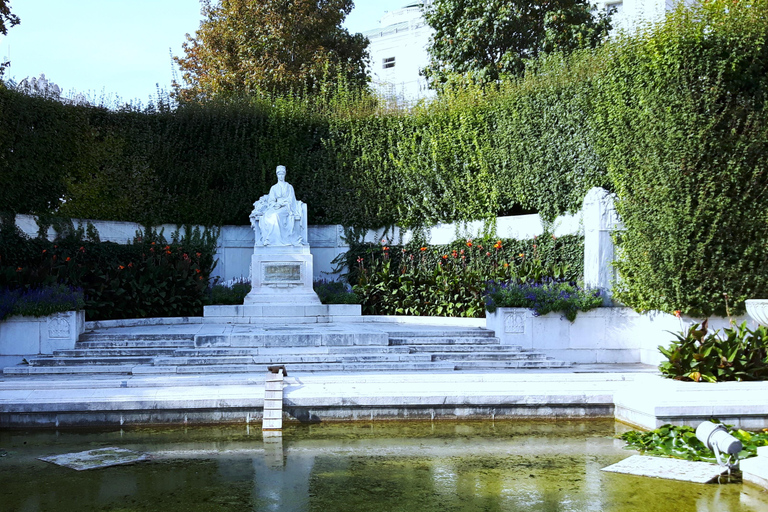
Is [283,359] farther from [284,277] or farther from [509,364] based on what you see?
[284,277]

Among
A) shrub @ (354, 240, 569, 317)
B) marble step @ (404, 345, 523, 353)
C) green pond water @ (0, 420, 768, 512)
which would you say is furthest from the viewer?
shrub @ (354, 240, 569, 317)

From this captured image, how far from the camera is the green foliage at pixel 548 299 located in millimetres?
10867

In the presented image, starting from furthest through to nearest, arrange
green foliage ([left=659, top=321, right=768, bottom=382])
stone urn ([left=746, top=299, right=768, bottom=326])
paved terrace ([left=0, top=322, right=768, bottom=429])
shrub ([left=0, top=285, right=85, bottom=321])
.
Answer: shrub ([left=0, top=285, right=85, bottom=321])
stone urn ([left=746, top=299, right=768, bottom=326])
green foliage ([left=659, top=321, right=768, bottom=382])
paved terrace ([left=0, top=322, right=768, bottom=429])

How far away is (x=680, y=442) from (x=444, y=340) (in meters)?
5.07

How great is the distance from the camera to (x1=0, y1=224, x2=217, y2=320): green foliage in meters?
12.2

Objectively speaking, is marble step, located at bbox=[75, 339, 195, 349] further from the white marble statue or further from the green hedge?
the green hedge

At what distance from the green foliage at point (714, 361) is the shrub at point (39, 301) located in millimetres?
8211

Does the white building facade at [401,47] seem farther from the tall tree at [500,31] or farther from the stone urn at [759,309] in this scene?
the stone urn at [759,309]

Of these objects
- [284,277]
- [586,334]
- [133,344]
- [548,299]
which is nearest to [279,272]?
[284,277]

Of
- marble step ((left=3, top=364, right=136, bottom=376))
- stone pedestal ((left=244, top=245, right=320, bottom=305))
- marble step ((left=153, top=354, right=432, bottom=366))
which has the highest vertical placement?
stone pedestal ((left=244, top=245, right=320, bottom=305))

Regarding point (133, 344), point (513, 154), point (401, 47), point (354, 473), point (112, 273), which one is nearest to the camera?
point (354, 473)

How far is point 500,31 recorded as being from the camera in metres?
20.9

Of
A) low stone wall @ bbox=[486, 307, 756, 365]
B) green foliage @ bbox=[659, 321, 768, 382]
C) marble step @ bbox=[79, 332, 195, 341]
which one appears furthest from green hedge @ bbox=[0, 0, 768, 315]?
marble step @ bbox=[79, 332, 195, 341]

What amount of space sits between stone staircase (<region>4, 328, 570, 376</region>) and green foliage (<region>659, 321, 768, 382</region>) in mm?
2654
